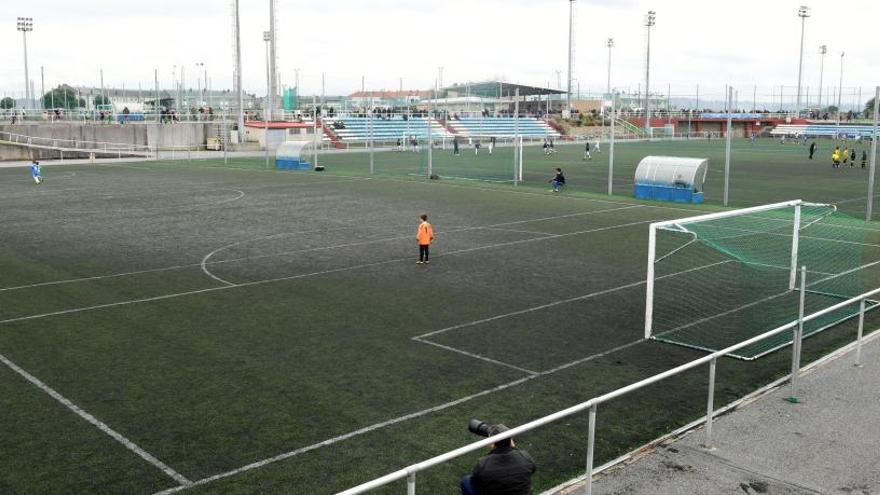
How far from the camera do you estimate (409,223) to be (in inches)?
1124

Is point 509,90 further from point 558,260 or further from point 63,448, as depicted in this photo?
point 63,448

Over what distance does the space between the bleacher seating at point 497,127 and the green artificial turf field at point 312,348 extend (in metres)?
66.3

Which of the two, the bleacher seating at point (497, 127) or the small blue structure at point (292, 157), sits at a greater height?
the bleacher seating at point (497, 127)

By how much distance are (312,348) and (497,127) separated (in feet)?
288

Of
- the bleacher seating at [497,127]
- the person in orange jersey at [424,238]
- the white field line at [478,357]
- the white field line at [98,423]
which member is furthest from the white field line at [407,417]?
the bleacher seating at [497,127]

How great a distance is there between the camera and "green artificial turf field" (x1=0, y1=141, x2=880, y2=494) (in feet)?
31.8

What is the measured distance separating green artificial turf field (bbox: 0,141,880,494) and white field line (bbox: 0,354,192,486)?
3 centimetres

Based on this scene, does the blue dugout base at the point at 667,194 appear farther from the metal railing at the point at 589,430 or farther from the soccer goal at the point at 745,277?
the metal railing at the point at 589,430

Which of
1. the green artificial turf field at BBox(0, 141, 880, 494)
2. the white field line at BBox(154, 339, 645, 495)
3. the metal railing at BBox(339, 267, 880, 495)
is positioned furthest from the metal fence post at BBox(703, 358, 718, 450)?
the white field line at BBox(154, 339, 645, 495)

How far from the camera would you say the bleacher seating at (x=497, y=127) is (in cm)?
9588

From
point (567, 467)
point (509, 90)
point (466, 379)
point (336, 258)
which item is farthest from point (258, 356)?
point (509, 90)

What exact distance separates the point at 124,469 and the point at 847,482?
7937 mm

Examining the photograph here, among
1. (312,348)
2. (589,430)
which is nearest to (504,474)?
(589,430)

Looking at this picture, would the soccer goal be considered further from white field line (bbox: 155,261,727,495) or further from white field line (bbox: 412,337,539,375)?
white field line (bbox: 412,337,539,375)
